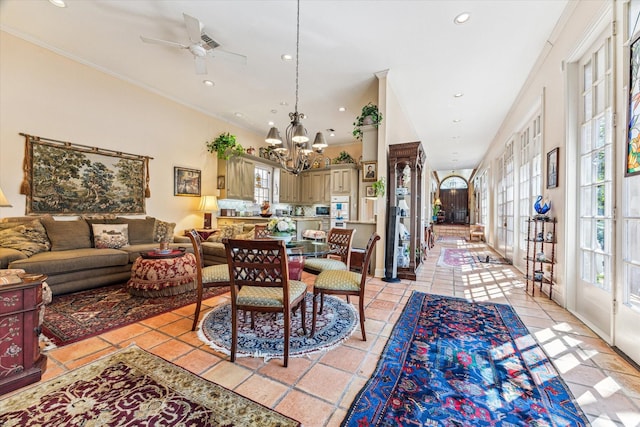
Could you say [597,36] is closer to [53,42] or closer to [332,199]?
[332,199]

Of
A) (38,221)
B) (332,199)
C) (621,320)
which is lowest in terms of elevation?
(621,320)

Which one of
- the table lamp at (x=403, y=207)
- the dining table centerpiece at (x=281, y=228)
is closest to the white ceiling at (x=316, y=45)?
the table lamp at (x=403, y=207)

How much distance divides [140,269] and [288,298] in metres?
2.37

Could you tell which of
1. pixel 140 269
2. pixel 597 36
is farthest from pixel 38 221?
pixel 597 36

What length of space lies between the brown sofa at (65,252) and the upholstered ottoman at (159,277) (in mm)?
537

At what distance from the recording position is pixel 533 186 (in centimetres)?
404

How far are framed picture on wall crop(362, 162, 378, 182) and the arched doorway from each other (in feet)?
44.2

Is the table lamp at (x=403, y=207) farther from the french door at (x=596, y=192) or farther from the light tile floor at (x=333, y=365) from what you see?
the french door at (x=596, y=192)

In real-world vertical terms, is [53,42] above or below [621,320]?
above

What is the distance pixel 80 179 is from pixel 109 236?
42.1 inches

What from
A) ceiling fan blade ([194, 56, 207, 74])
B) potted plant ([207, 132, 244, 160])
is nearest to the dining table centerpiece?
ceiling fan blade ([194, 56, 207, 74])

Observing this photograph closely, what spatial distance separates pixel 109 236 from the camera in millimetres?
3654

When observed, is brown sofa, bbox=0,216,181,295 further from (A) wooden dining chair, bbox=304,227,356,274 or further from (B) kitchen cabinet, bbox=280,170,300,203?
(B) kitchen cabinet, bbox=280,170,300,203

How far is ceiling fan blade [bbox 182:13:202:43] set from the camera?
266 centimetres
